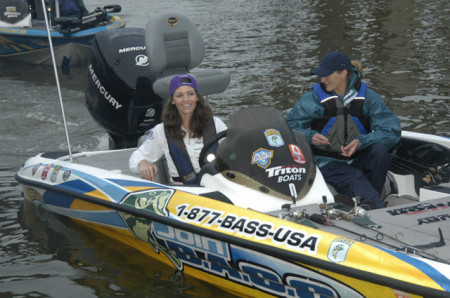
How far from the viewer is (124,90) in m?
6.67

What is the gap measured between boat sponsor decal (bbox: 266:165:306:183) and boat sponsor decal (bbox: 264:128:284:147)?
166 mm

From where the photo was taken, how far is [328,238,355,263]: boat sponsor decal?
3811 millimetres

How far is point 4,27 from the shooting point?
14.4m

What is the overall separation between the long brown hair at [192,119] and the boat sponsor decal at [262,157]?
63 centimetres

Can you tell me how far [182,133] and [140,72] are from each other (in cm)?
158

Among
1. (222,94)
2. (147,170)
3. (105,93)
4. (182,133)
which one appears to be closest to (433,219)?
(182,133)

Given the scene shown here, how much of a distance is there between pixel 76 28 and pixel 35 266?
9.13 meters

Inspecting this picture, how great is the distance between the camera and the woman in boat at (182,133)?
17.2 ft

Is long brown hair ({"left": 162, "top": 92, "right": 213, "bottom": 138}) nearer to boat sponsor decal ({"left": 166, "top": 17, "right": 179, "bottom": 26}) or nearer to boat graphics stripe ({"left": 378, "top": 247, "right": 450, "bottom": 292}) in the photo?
boat sponsor decal ({"left": 166, "top": 17, "right": 179, "bottom": 26})

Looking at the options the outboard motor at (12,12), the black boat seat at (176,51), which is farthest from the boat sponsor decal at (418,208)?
the outboard motor at (12,12)

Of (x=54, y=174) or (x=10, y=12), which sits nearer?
(x=54, y=174)

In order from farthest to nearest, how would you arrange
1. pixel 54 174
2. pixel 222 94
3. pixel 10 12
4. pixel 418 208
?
pixel 10 12, pixel 222 94, pixel 54 174, pixel 418 208

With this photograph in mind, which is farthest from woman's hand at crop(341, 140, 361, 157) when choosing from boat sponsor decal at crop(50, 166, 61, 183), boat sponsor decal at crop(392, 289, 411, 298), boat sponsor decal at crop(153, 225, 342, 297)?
boat sponsor decal at crop(50, 166, 61, 183)

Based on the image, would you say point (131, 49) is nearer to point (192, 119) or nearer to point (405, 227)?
point (192, 119)
